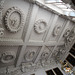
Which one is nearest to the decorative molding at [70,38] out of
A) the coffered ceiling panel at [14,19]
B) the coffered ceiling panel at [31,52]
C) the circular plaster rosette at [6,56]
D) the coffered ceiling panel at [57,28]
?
the coffered ceiling panel at [57,28]

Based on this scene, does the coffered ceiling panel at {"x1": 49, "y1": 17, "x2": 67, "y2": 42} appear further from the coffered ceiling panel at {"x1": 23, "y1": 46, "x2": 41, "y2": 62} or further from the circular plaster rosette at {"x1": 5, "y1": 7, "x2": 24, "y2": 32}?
the circular plaster rosette at {"x1": 5, "y1": 7, "x2": 24, "y2": 32}

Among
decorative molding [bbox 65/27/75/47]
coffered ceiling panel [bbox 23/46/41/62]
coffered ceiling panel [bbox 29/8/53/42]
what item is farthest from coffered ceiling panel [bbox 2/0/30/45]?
decorative molding [bbox 65/27/75/47]

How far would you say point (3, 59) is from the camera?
4.18 metres

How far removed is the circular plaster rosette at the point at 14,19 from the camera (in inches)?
122

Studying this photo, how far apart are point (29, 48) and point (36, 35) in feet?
3.77

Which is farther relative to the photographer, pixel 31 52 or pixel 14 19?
pixel 31 52

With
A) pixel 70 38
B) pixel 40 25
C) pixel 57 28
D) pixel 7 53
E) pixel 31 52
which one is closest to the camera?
pixel 7 53

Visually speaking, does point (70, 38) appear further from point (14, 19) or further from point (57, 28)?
point (14, 19)

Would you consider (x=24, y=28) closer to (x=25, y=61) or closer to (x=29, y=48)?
(x=29, y=48)

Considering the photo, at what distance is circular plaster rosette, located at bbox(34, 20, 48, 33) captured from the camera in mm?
4207

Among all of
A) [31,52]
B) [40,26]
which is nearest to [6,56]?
[31,52]

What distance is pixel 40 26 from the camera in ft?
14.8

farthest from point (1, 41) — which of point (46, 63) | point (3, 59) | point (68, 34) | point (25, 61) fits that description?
point (68, 34)

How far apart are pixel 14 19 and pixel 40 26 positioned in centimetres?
181
